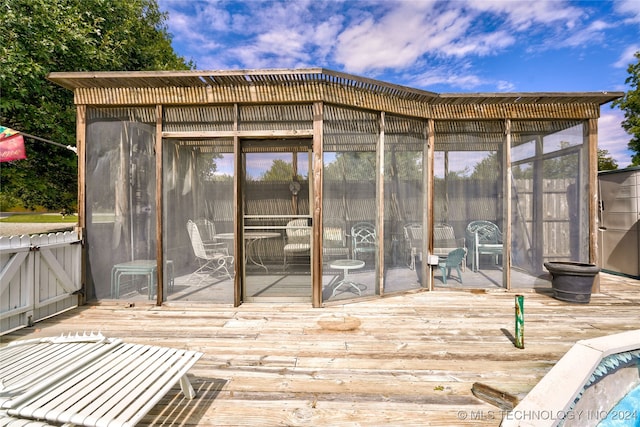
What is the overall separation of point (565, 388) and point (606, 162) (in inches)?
1511

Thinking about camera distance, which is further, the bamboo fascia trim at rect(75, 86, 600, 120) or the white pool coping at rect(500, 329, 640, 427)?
the bamboo fascia trim at rect(75, 86, 600, 120)

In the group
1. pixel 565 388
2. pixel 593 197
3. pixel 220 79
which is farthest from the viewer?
pixel 593 197

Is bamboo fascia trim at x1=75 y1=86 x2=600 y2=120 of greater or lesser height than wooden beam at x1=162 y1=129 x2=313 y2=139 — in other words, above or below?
above

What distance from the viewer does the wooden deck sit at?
1.99 meters

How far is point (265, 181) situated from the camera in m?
4.29

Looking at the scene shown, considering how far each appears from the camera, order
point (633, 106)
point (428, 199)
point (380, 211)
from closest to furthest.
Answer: point (380, 211) → point (428, 199) → point (633, 106)

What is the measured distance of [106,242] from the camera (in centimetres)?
420

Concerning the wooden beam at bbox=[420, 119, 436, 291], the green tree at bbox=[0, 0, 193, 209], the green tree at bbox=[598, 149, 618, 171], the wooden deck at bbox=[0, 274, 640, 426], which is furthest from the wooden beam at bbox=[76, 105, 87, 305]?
the green tree at bbox=[598, 149, 618, 171]

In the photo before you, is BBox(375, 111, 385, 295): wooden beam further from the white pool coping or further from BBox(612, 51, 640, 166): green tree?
BBox(612, 51, 640, 166): green tree

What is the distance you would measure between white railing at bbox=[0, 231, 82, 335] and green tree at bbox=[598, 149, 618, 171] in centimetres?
3833

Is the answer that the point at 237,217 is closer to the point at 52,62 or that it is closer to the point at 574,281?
the point at 574,281

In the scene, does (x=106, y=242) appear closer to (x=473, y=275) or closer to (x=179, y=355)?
(x=179, y=355)

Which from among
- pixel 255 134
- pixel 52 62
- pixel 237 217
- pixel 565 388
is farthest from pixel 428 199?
pixel 52 62

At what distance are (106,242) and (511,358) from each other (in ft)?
17.6
